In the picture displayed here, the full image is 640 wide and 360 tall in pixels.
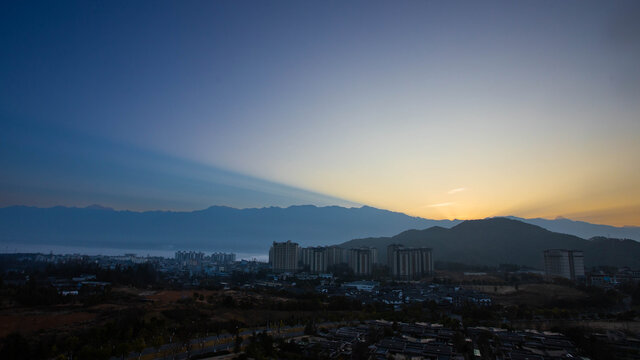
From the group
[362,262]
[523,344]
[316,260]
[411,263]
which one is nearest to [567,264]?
[411,263]

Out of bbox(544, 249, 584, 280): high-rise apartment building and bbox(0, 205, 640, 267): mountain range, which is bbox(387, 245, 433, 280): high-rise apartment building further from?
bbox(0, 205, 640, 267): mountain range

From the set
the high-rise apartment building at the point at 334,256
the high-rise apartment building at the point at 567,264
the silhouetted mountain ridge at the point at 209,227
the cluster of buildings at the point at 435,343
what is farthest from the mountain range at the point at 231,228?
the cluster of buildings at the point at 435,343

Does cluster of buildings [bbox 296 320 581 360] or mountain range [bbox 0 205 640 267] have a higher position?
mountain range [bbox 0 205 640 267]

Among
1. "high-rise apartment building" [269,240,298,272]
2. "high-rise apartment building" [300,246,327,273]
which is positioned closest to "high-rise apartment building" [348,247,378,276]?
"high-rise apartment building" [300,246,327,273]

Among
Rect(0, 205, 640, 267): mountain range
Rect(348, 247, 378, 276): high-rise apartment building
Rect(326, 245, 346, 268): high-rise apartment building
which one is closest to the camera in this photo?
Rect(348, 247, 378, 276): high-rise apartment building

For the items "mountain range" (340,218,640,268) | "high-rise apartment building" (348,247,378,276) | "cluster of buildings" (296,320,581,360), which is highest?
"mountain range" (340,218,640,268)

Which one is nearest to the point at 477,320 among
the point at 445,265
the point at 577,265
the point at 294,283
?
the point at 294,283

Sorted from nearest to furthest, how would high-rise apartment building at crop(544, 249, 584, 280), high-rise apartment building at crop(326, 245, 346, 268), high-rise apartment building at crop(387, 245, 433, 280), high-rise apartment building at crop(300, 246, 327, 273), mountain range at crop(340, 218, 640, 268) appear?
high-rise apartment building at crop(544, 249, 584, 280) → high-rise apartment building at crop(387, 245, 433, 280) → high-rise apartment building at crop(300, 246, 327, 273) → high-rise apartment building at crop(326, 245, 346, 268) → mountain range at crop(340, 218, 640, 268)
